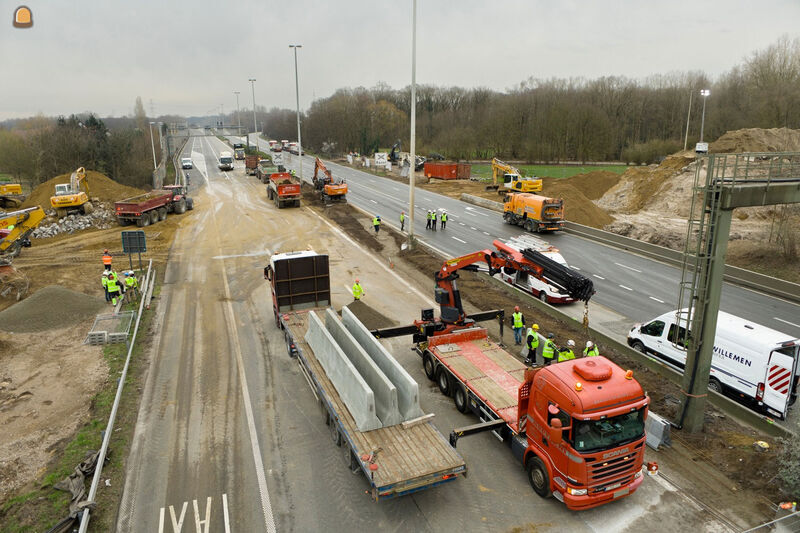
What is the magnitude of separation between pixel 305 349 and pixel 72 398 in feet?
19.8

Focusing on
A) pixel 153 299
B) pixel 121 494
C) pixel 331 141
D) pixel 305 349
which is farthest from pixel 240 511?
pixel 331 141

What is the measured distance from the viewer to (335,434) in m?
11.2

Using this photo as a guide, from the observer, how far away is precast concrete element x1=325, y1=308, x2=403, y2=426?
10.2 metres

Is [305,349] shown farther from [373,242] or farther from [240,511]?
[373,242]

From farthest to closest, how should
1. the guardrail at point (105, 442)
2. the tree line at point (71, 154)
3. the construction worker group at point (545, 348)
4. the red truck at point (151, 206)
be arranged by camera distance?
the tree line at point (71, 154) < the red truck at point (151, 206) < the construction worker group at point (545, 348) < the guardrail at point (105, 442)

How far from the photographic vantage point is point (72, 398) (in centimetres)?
1323

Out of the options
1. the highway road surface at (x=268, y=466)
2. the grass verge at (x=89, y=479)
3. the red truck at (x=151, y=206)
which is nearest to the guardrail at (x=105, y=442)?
the grass verge at (x=89, y=479)

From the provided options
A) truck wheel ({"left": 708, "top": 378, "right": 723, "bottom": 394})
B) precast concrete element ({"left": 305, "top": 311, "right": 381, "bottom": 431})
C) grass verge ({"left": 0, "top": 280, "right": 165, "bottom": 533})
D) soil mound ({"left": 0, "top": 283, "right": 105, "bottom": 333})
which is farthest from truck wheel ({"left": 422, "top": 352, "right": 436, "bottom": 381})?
soil mound ({"left": 0, "top": 283, "right": 105, "bottom": 333})

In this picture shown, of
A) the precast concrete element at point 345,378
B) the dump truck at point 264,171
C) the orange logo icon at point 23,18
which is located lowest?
the precast concrete element at point 345,378

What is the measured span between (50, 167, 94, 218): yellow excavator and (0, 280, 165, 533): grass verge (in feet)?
82.6

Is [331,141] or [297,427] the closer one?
[297,427]

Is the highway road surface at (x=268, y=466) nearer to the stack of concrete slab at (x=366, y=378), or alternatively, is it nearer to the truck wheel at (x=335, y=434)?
the truck wheel at (x=335, y=434)

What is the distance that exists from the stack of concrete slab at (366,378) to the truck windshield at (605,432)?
3186 millimetres

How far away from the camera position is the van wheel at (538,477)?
9211 mm
